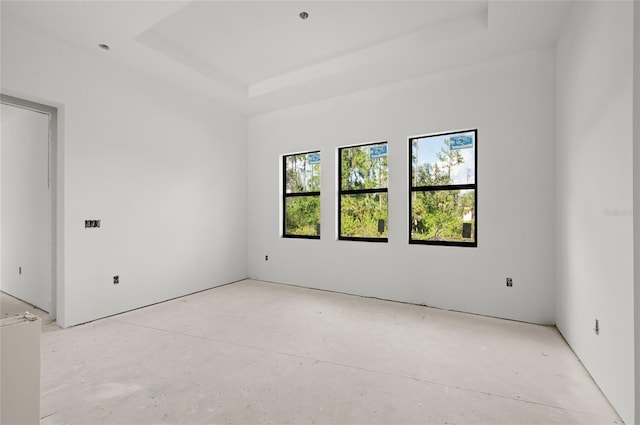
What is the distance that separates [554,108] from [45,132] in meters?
5.64

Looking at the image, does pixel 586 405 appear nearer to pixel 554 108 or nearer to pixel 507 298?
pixel 507 298

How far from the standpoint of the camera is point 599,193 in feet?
7.01

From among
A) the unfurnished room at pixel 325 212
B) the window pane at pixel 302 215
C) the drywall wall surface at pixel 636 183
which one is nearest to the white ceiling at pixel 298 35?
the unfurnished room at pixel 325 212

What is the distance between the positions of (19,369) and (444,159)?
4137 millimetres

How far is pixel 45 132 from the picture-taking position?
3469mm

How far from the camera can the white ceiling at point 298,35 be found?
2.80m

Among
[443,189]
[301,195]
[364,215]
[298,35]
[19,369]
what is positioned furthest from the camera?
[301,195]

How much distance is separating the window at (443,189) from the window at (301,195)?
5.22 ft

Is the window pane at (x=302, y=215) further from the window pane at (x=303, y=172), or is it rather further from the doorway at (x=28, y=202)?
the doorway at (x=28, y=202)

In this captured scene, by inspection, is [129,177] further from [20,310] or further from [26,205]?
[20,310]

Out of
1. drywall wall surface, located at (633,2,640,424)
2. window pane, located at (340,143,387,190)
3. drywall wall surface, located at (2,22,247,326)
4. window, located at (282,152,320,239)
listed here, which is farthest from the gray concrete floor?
drywall wall surface, located at (633,2,640,424)

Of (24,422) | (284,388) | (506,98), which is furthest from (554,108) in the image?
(24,422)

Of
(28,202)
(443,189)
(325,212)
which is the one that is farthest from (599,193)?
(28,202)

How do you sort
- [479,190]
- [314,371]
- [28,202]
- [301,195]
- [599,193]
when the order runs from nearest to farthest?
[599,193]
[314,371]
[479,190]
[28,202]
[301,195]
